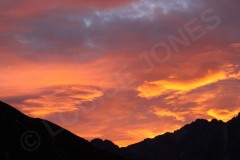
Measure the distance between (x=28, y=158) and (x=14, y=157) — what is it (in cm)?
908

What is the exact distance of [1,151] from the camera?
194500mm

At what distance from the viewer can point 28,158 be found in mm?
198125

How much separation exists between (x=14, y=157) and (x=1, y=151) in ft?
28.4

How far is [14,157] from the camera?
19100 cm

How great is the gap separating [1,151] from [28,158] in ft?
46.0
